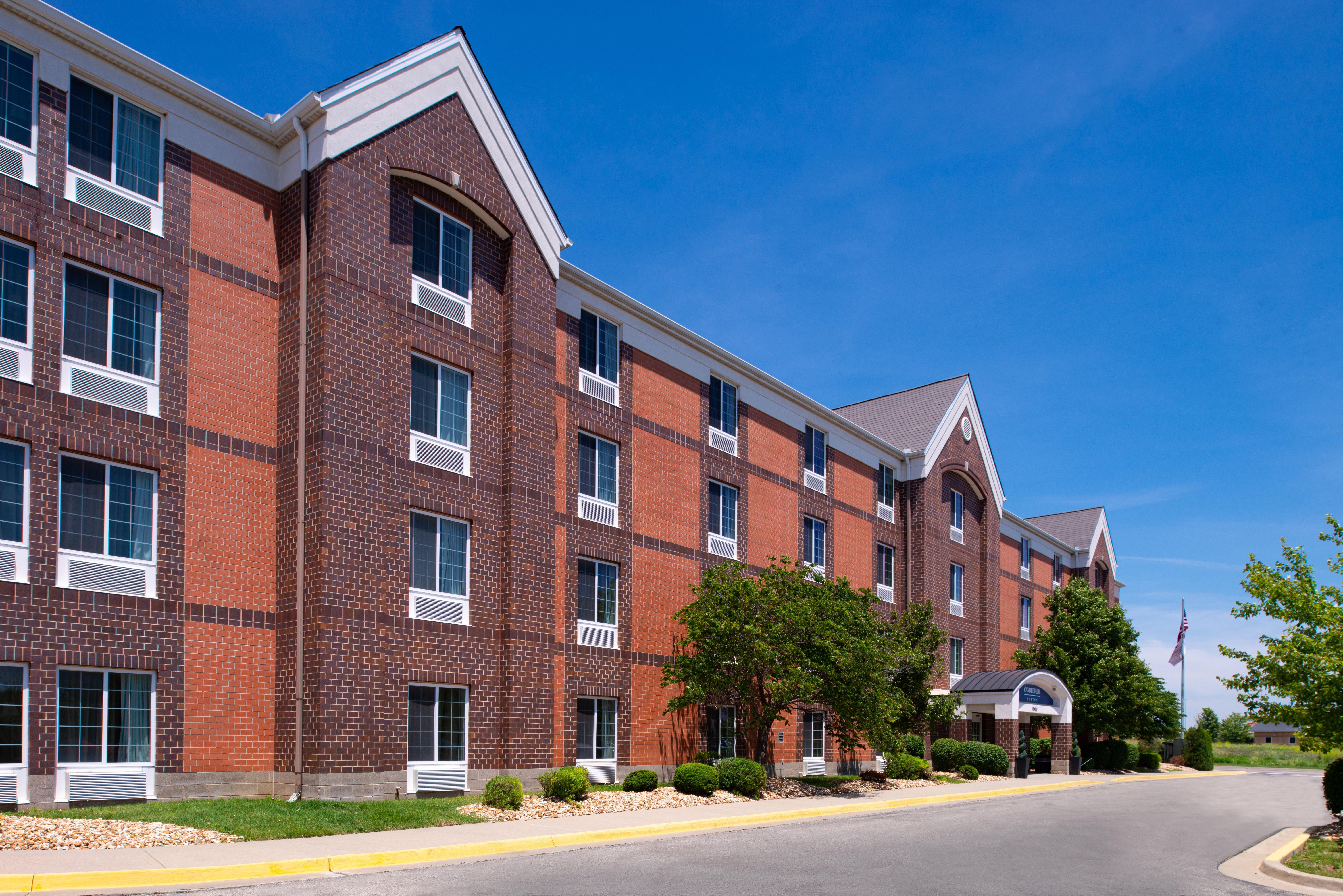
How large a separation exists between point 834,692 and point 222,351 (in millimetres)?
16349

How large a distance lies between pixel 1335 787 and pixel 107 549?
22362 mm

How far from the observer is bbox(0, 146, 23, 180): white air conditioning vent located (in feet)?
54.3

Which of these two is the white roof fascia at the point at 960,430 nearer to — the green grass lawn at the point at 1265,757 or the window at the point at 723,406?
the window at the point at 723,406

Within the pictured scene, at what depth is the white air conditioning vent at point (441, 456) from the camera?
21672 mm

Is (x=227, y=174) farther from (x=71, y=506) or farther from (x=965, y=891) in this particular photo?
(x=965, y=891)

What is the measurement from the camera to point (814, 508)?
120 ft

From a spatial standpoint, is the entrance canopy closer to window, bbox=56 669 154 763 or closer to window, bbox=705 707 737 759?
window, bbox=705 707 737 759

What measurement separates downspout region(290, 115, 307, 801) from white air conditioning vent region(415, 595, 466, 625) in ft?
8.35

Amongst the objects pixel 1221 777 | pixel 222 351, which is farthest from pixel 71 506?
pixel 1221 777

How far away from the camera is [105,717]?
16750 millimetres

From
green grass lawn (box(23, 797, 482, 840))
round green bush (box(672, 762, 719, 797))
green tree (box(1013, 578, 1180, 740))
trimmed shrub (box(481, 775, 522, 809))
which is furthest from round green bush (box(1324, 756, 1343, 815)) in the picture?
green tree (box(1013, 578, 1180, 740))

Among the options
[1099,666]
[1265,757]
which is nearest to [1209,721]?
[1265,757]

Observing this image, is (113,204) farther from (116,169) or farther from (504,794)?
(504,794)

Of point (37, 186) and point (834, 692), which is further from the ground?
point (37, 186)
